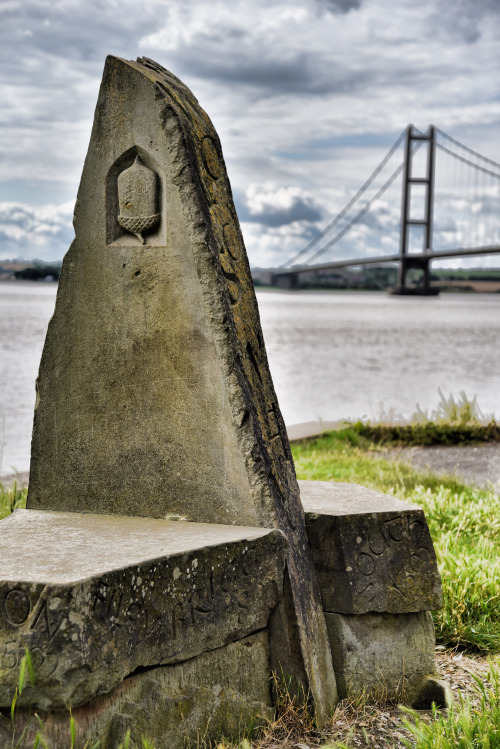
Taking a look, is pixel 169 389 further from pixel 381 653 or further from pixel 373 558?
pixel 381 653

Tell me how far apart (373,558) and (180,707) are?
0.79 metres

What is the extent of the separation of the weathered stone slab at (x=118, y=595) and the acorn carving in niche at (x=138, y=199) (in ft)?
2.82

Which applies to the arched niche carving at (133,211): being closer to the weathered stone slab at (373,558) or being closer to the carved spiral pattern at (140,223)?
the carved spiral pattern at (140,223)

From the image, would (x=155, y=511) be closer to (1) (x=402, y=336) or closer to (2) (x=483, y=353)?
(2) (x=483, y=353)

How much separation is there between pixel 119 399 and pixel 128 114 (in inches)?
33.3

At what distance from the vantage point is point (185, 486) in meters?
2.54

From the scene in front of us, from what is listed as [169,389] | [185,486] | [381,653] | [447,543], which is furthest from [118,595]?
[447,543]

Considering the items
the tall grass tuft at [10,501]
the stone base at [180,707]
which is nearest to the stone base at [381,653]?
the stone base at [180,707]

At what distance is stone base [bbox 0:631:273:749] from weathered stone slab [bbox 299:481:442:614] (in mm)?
345

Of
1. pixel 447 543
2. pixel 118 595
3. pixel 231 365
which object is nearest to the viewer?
pixel 118 595

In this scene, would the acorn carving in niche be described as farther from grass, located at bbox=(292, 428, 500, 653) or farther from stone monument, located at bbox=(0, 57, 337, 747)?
grass, located at bbox=(292, 428, 500, 653)

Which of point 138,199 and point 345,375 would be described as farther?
point 345,375

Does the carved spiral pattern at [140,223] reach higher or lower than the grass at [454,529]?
higher

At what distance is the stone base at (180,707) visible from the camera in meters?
1.93
